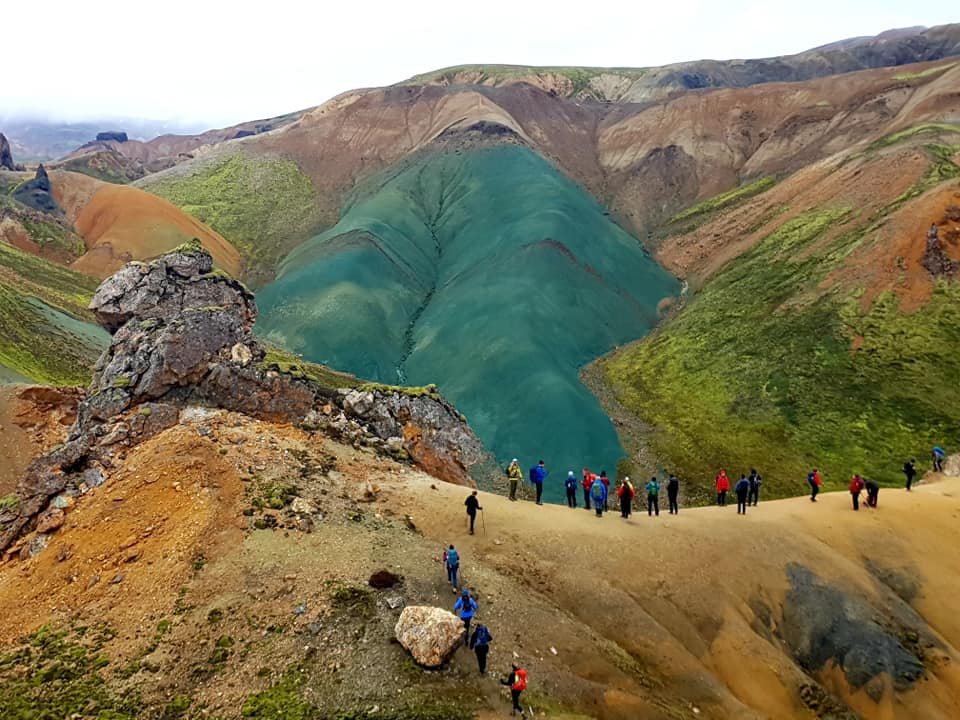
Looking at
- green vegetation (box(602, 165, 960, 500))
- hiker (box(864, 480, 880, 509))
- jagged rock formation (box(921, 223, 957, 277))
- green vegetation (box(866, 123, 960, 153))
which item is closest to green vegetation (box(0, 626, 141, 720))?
hiker (box(864, 480, 880, 509))

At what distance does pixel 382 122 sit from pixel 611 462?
114486 mm

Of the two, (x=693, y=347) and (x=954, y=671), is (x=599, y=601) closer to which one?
(x=954, y=671)

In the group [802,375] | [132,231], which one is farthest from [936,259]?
[132,231]

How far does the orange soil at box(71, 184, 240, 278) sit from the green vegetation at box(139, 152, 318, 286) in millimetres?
4820

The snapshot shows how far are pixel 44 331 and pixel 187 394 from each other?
115 ft

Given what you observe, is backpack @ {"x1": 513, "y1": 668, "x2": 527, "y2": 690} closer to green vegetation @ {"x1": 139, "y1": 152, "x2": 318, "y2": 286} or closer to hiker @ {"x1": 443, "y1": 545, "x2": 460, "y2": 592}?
hiker @ {"x1": 443, "y1": 545, "x2": 460, "y2": 592}

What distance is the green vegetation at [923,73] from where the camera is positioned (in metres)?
106

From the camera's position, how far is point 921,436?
4831cm

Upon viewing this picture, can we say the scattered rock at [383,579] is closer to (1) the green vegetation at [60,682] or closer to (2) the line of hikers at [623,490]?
(2) the line of hikers at [623,490]

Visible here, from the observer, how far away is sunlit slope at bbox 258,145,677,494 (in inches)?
2314

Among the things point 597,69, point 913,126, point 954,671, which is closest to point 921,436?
point 954,671

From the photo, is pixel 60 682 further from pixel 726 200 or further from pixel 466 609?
pixel 726 200

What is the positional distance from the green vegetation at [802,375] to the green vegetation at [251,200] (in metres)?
65.7

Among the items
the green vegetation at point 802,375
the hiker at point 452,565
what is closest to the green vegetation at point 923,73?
the green vegetation at point 802,375
